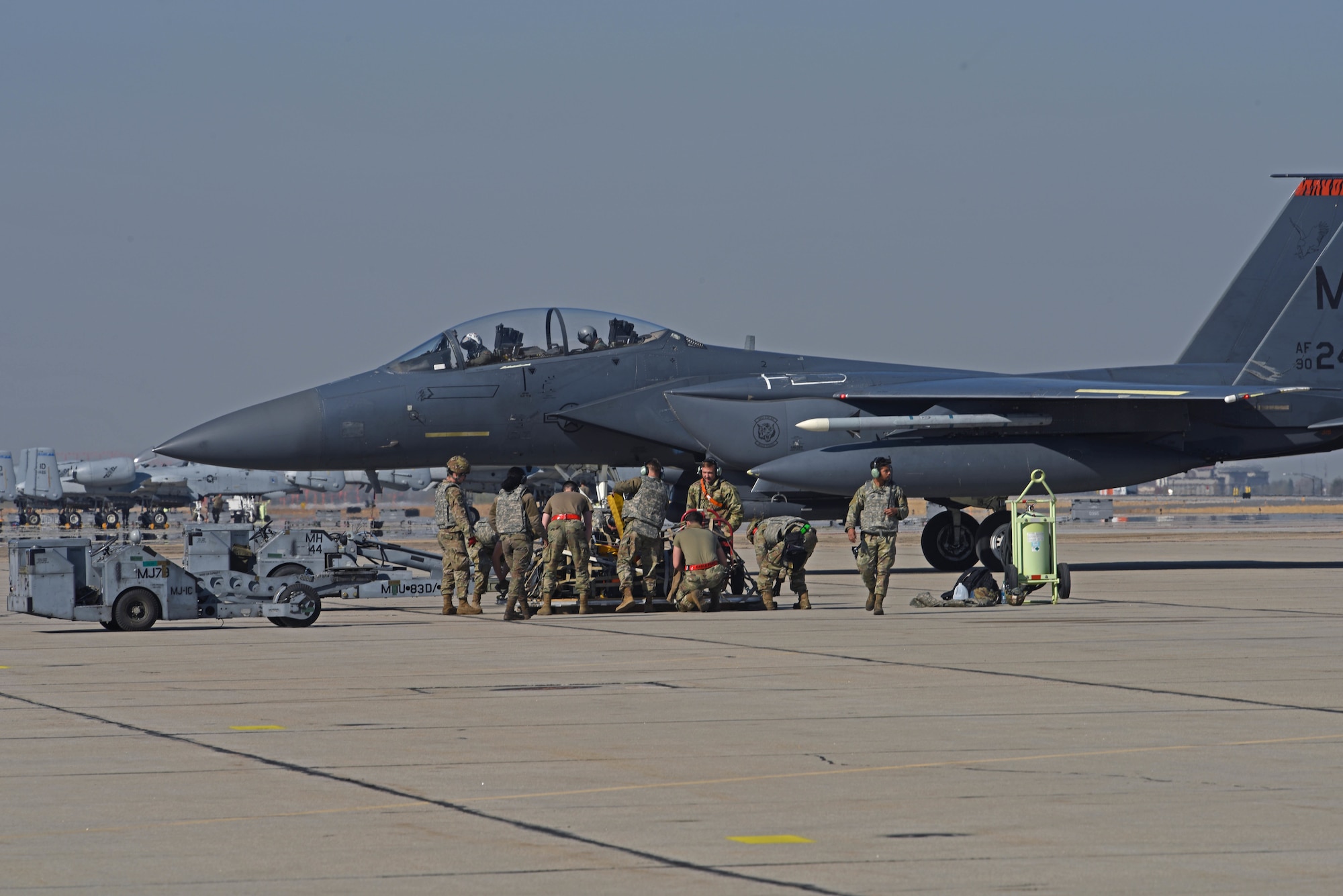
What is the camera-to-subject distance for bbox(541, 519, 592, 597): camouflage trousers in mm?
15156

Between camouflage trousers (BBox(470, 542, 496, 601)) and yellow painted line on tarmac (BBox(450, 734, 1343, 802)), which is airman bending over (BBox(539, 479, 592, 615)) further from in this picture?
yellow painted line on tarmac (BBox(450, 734, 1343, 802))

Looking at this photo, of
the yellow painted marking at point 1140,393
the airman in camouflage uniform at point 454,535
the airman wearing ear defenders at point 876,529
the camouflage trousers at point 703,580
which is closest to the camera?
the airman wearing ear defenders at point 876,529

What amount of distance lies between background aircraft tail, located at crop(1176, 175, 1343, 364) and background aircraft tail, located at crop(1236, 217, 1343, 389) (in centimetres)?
85

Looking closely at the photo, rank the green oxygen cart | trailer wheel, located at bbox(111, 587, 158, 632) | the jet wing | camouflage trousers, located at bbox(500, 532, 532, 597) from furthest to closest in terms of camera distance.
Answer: the jet wing < the green oxygen cart < camouflage trousers, located at bbox(500, 532, 532, 597) < trailer wheel, located at bbox(111, 587, 158, 632)

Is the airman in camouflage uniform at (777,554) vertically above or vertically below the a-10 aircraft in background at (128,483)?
below

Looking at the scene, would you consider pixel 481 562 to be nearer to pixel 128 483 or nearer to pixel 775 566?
pixel 775 566

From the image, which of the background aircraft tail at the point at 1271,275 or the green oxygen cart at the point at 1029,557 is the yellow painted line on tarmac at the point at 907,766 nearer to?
the green oxygen cart at the point at 1029,557

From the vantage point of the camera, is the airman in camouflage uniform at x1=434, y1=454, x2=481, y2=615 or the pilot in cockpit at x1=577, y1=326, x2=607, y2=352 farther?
the pilot in cockpit at x1=577, y1=326, x2=607, y2=352

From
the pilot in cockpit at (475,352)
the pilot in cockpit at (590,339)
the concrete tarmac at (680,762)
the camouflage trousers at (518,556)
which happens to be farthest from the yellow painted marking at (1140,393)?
the camouflage trousers at (518,556)

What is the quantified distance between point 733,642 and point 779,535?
3.45m

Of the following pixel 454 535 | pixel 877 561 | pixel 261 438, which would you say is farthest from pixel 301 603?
pixel 261 438

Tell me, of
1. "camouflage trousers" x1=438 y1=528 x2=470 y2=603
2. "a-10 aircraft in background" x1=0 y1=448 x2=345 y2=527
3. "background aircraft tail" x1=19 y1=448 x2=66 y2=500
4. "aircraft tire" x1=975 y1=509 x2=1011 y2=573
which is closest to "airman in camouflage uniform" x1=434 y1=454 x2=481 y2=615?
"camouflage trousers" x1=438 y1=528 x2=470 y2=603

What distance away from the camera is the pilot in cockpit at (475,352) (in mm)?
20141

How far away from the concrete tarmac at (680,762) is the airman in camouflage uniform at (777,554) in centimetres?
255
